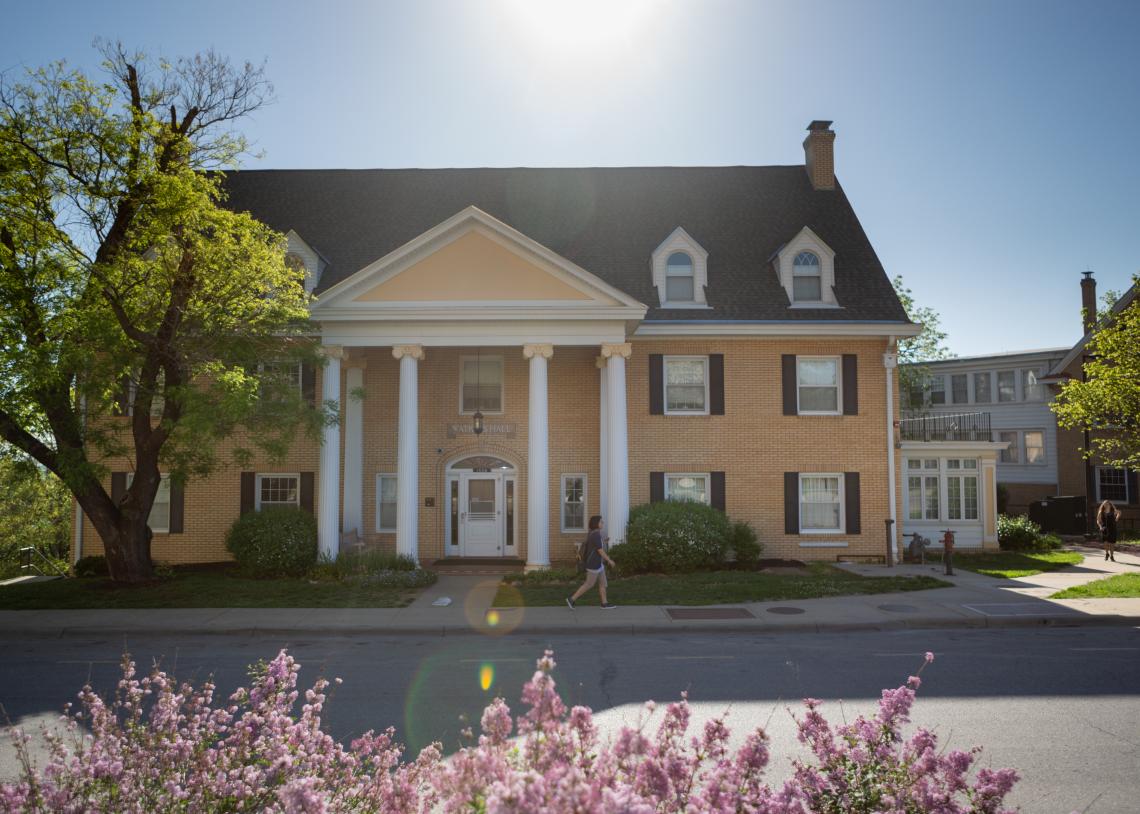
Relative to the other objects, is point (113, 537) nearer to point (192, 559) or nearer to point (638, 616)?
point (192, 559)

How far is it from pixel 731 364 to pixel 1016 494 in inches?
974

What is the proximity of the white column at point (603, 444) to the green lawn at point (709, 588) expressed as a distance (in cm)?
272

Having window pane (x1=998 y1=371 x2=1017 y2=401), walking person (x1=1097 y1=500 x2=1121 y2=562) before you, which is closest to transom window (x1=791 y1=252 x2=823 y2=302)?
walking person (x1=1097 y1=500 x2=1121 y2=562)

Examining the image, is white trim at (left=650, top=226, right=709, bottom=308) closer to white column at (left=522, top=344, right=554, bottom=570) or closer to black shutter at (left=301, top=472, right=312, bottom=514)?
white column at (left=522, top=344, right=554, bottom=570)

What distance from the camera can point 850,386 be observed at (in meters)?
21.1

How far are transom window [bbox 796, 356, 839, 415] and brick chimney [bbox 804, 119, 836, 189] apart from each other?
22.9 ft

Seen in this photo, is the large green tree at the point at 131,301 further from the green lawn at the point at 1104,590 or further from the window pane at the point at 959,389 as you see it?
the window pane at the point at 959,389

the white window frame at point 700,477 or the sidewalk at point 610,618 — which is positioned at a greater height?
the white window frame at point 700,477

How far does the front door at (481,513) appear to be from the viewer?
834 inches

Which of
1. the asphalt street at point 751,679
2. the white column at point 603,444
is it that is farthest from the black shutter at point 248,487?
the white column at point 603,444

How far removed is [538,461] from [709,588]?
4.89 metres

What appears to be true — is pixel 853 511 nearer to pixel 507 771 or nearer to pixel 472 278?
pixel 472 278

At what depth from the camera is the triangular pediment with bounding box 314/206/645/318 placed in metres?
18.4

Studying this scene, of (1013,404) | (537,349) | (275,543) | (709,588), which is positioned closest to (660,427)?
(537,349)
